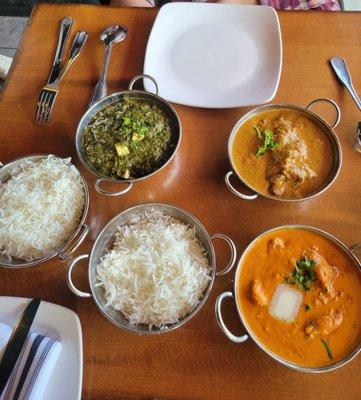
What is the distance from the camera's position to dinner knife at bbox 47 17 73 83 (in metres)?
1.79

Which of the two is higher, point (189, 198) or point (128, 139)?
point (128, 139)

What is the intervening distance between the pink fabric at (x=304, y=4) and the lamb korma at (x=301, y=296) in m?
1.45

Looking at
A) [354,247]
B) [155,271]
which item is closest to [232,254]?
[155,271]

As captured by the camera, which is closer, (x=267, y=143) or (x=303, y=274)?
(x=303, y=274)

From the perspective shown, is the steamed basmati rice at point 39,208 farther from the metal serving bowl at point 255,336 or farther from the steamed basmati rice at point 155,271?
the metal serving bowl at point 255,336

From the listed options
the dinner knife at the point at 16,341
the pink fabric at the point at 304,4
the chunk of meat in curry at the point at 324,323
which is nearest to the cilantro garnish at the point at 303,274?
the chunk of meat in curry at the point at 324,323

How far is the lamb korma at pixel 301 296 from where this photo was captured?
Answer: 44.6 inches

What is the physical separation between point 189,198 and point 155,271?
0.35 metres

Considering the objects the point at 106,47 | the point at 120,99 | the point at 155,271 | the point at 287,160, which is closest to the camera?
the point at 155,271

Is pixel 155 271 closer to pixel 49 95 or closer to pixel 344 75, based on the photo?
pixel 49 95

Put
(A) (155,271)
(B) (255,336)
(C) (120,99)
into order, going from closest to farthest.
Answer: (B) (255,336)
(A) (155,271)
(C) (120,99)

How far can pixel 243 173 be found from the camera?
1.44 m

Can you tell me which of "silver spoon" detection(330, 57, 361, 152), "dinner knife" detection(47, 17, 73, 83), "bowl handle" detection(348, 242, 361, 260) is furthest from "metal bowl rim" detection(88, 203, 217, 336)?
"dinner knife" detection(47, 17, 73, 83)

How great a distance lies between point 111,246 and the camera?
136 cm
